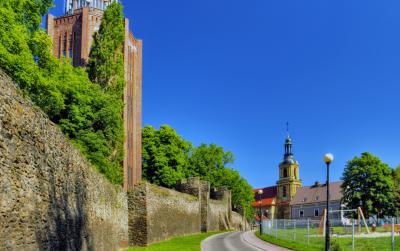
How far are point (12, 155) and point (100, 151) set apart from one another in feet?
75.7

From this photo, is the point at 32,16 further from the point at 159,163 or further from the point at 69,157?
the point at 159,163

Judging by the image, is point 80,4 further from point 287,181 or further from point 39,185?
point 287,181

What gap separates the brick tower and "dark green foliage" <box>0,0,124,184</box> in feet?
27.2

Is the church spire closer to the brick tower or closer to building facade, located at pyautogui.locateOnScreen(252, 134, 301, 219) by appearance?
building facade, located at pyautogui.locateOnScreen(252, 134, 301, 219)

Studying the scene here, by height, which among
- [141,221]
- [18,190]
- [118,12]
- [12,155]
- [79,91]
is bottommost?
[141,221]

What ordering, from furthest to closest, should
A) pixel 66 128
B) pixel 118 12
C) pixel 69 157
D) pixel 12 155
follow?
pixel 118 12 → pixel 66 128 → pixel 69 157 → pixel 12 155

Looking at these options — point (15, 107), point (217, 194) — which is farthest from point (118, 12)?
point (15, 107)

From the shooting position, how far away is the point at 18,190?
9.59 meters

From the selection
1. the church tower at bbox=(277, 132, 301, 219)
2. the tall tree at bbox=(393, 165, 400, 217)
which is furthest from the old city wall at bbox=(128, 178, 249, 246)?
the church tower at bbox=(277, 132, 301, 219)

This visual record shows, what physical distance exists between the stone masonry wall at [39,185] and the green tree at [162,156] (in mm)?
39133

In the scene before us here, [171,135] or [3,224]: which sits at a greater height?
[171,135]

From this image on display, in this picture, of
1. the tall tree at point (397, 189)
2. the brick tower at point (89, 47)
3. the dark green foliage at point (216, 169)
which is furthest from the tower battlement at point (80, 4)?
the tall tree at point (397, 189)

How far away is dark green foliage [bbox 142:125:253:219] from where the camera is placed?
56906 mm

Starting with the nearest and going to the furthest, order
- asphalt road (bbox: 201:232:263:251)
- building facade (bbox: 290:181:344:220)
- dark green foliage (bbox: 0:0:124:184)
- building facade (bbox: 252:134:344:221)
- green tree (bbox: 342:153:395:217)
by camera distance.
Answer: dark green foliage (bbox: 0:0:124:184)
asphalt road (bbox: 201:232:263:251)
green tree (bbox: 342:153:395:217)
building facade (bbox: 290:181:344:220)
building facade (bbox: 252:134:344:221)
